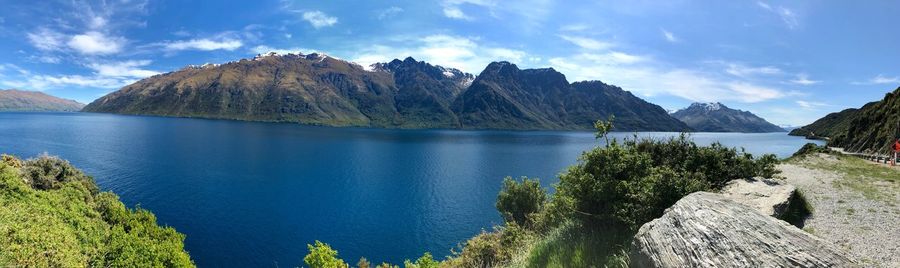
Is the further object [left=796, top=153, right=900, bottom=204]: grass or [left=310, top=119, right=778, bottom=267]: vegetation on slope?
[left=796, top=153, right=900, bottom=204]: grass

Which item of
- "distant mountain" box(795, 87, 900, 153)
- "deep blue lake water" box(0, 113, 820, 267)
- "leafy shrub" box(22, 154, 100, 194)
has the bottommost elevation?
"deep blue lake water" box(0, 113, 820, 267)

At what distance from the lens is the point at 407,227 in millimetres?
68250

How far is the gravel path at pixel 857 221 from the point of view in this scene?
558 inches

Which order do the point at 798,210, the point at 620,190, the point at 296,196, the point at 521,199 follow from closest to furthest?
1. the point at 620,190
2. the point at 798,210
3. the point at 521,199
4. the point at 296,196

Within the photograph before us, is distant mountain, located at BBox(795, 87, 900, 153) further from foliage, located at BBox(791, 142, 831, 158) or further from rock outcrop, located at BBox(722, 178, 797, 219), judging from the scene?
rock outcrop, located at BBox(722, 178, 797, 219)

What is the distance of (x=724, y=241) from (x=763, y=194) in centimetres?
1080

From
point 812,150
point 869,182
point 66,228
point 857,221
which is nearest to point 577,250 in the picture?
point 857,221

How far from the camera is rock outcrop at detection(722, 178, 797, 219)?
1588 centimetres

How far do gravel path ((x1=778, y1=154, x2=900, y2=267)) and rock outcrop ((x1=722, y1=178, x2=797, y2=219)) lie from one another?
1649 millimetres

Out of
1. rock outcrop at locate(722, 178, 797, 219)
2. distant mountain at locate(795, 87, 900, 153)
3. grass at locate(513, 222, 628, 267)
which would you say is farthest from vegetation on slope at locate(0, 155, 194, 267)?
distant mountain at locate(795, 87, 900, 153)

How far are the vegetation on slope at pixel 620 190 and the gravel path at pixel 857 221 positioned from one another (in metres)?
3.38

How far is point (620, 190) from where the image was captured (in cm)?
1706

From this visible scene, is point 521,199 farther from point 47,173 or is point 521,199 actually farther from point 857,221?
point 47,173

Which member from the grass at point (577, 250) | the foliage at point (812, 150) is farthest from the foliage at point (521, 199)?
the grass at point (577, 250)
